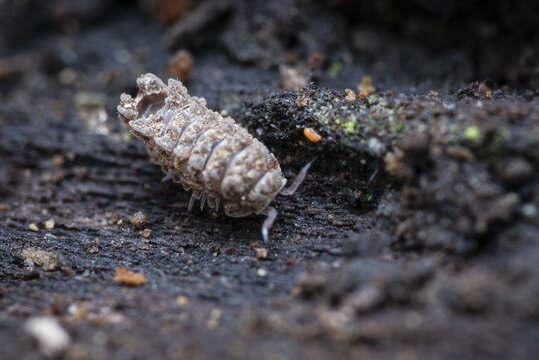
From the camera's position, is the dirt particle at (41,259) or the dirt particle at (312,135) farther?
the dirt particle at (312,135)

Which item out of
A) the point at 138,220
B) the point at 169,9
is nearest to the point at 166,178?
the point at 138,220

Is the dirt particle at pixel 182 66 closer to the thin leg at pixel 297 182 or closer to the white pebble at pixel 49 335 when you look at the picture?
the thin leg at pixel 297 182

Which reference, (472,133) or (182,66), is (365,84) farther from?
(182,66)

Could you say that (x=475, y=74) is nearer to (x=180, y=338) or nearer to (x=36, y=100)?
(x=180, y=338)

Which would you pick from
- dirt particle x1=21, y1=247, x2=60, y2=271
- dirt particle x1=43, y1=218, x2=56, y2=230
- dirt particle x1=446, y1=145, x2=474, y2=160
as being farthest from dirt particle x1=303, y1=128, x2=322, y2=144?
dirt particle x1=43, y1=218, x2=56, y2=230

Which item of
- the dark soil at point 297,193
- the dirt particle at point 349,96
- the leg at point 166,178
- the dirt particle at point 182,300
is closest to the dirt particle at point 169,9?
the dark soil at point 297,193

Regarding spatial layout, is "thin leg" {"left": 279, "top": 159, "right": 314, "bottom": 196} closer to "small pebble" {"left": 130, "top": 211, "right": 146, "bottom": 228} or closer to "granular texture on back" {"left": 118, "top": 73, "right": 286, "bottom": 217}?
"granular texture on back" {"left": 118, "top": 73, "right": 286, "bottom": 217}

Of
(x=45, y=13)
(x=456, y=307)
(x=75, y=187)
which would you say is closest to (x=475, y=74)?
(x=456, y=307)
